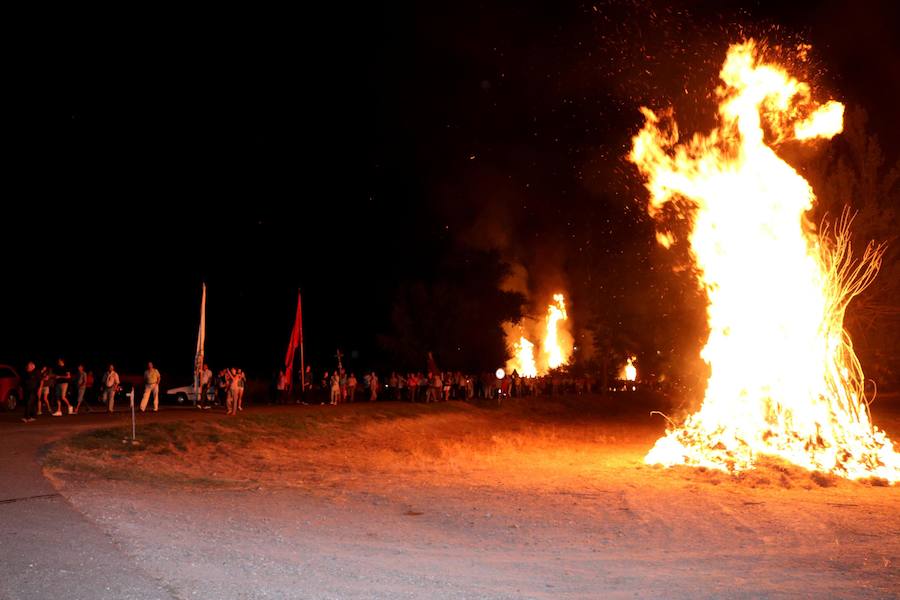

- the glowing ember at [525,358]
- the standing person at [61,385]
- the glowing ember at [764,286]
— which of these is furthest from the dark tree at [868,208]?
the glowing ember at [525,358]

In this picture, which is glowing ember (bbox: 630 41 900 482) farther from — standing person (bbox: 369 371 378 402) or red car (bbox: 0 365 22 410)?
red car (bbox: 0 365 22 410)

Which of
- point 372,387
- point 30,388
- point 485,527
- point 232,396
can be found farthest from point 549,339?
point 485,527

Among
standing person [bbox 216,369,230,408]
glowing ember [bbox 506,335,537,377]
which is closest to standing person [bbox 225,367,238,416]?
standing person [bbox 216,369,230,408]

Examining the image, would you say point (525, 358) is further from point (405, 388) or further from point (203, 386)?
point (203, 386)

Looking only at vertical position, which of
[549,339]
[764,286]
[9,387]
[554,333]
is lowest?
[9,387]

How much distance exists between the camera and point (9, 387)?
2562 cm

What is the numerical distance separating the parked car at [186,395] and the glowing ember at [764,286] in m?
16.8

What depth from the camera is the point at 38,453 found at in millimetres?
15008

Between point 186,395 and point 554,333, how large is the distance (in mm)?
61531

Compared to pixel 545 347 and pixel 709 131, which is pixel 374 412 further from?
pixel 545 347

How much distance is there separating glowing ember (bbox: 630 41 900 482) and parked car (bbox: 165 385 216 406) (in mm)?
16811

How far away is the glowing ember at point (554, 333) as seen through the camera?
87.2 meters

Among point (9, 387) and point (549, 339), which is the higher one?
point (549, 339)

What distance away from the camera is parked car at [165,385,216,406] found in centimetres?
2873
